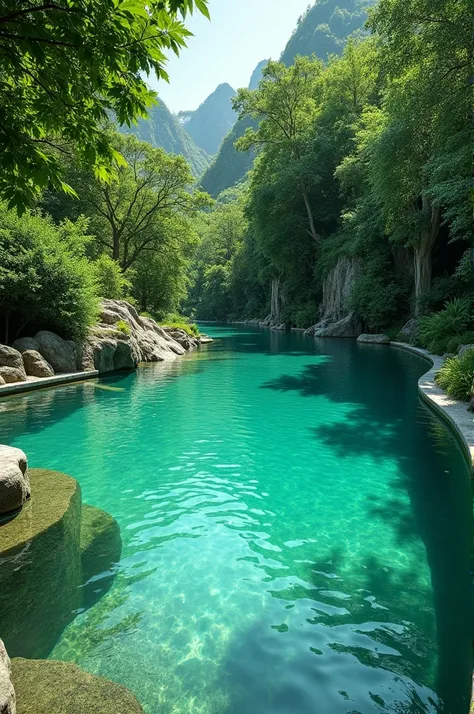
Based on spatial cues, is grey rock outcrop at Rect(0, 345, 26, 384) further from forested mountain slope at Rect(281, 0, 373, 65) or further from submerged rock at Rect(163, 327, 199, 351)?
forested mountain slope at Rect(281, 0, 373, 65)

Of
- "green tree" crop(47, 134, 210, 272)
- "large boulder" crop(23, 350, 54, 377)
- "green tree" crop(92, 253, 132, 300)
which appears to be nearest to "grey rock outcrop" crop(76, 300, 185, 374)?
"large boulder" crop(23, 350, 54, 377)

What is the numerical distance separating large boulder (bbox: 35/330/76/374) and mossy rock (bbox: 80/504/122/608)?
1059cm

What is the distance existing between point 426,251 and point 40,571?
973 inches

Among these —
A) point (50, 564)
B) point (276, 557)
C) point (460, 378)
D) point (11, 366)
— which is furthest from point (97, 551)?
point (11, 366)

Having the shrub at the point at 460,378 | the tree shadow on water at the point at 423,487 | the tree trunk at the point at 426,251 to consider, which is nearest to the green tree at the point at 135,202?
the tree trunk at the point at 426,251

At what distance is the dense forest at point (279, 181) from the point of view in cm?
347

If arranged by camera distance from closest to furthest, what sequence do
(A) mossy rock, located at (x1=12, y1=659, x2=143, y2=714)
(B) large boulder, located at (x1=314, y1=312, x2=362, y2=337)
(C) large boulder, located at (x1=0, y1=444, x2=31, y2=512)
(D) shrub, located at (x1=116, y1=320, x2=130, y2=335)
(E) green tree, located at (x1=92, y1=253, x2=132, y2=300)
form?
(A) mossy rock, located at (x1=12, y1=659, x2=143, y2=714)
(C) large boulder, located at (x1=0, y1=444, x2=31, y2=512)
(D) shrub, located at (x1=116, y1=320, x2=130, y2=335)
(E) green tree, located at (x1=92, y1=253, x2=132, y2=300)
(B) large boulder, located at (x1=314, y1=312, x2=362, y2=337)

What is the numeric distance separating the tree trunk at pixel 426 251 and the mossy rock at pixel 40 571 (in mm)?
22685

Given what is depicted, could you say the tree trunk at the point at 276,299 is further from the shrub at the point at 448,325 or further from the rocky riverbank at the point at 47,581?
the rocky riverbank at the point at 47,581

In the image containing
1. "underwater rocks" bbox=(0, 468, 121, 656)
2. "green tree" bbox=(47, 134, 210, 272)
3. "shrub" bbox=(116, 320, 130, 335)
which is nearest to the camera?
"underwater rocks" bbox=(0, 468, 121, 656)

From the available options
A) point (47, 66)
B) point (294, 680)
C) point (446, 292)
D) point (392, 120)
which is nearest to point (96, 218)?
point (392, 120)

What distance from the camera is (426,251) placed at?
79.7ft

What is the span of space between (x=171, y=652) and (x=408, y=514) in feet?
11.4

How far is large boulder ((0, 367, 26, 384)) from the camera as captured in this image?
12.9 meters
